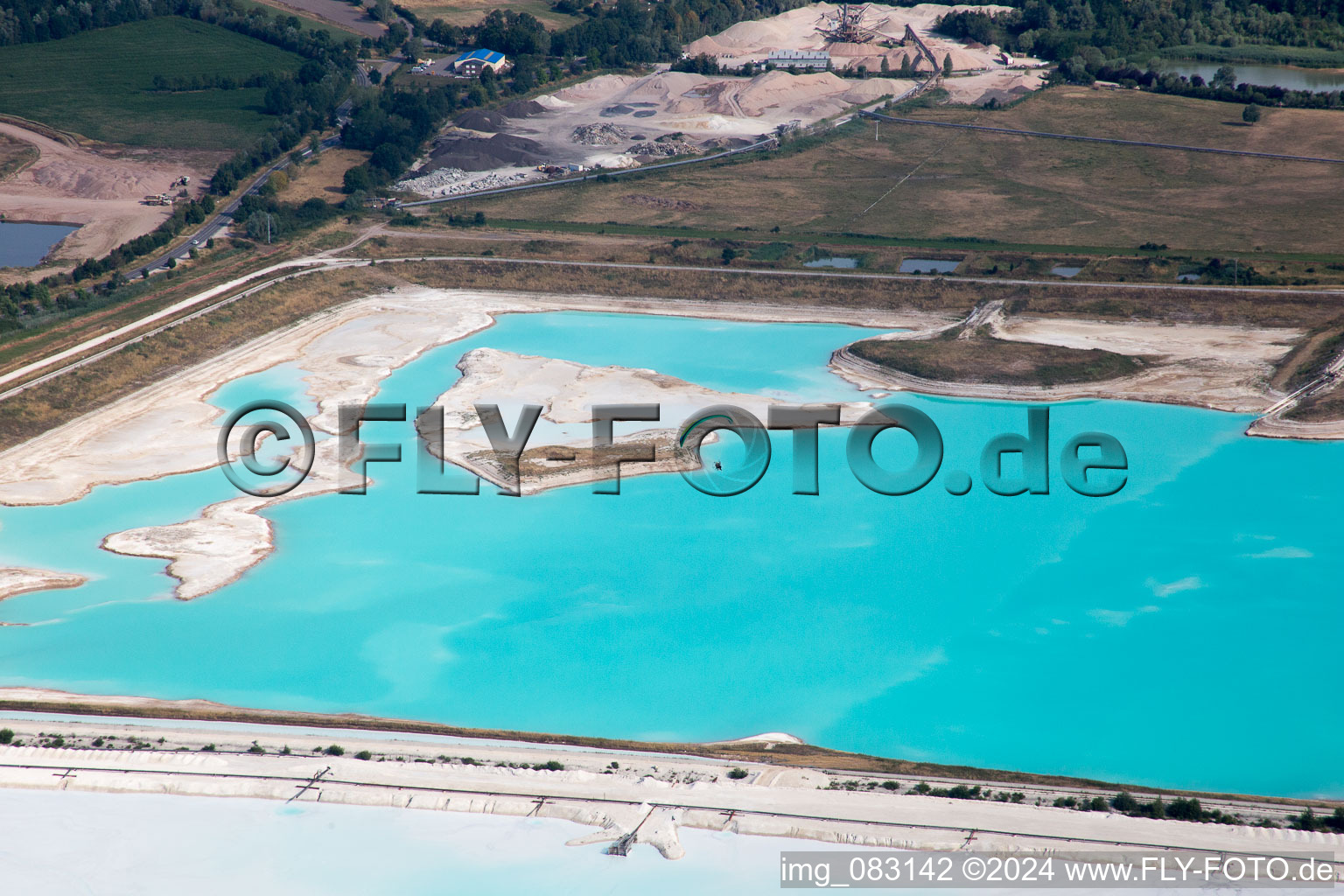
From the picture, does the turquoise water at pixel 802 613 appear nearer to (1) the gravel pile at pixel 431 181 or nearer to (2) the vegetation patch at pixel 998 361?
(2) the vegetation patch at pixel 998 361

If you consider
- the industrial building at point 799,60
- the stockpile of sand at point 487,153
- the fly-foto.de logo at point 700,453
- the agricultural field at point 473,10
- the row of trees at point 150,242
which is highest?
the agricultural field at point 473,10

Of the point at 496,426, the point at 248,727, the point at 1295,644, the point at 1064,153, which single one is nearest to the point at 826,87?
the point at 1064,153

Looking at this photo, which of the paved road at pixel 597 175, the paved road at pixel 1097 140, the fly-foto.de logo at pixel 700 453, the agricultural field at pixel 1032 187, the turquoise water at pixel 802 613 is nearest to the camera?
the turquoise water at pixel 802 613

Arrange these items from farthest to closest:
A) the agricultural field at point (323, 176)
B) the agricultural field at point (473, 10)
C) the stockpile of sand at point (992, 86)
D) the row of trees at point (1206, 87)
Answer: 1. the agricultural field at point (473, 10)
2. the stockpile of sand at point (992, 86)
3. the row of trees at point (1206, 87)
4. the agricultural field at point (323, 176)

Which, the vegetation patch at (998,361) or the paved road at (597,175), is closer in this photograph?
the vegetation patch at (998,361)

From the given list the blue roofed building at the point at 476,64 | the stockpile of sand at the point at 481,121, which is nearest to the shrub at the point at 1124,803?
the stockpile of sand at the point at 481,121

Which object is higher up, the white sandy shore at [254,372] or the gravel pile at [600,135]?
the gravel pile at [600,135]

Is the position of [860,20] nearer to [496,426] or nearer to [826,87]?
[826,87]

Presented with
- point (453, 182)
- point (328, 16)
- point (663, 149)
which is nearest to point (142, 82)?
point (328, 16)
